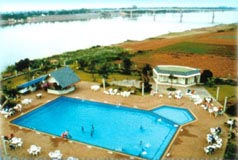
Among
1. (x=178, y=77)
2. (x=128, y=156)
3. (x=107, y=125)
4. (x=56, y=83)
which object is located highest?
(x=56, y=83)

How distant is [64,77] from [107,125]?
7451 millimetres

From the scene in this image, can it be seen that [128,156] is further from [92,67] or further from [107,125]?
[92,67]

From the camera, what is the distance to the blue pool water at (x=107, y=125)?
15773mm

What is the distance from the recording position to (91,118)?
1984cm

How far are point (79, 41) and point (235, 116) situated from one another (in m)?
51.0

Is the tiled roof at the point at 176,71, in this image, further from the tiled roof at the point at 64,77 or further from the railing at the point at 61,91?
the railing at the point at 61,91

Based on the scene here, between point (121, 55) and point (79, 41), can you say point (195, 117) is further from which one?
point (79, 41)

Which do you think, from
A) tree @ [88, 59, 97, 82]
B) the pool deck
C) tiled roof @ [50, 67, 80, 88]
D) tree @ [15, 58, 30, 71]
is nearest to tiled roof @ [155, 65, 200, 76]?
the pool deck

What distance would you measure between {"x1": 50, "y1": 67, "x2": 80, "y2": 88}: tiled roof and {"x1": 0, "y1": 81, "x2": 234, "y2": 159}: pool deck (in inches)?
63.2

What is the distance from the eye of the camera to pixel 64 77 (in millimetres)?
23938

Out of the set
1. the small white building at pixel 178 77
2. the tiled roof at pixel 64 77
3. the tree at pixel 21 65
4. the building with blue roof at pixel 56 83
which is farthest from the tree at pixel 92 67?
the tree at pixel 21 65

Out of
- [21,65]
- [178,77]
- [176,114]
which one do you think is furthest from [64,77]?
[178,77]

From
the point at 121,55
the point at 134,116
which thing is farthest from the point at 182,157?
the point at 121,55

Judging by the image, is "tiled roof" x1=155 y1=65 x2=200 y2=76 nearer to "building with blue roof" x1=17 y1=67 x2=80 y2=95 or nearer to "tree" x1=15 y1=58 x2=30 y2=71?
"building with blue roof" x1=17 y1=67 x2=80 y2=95
